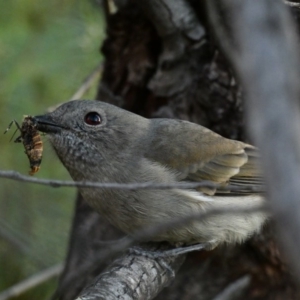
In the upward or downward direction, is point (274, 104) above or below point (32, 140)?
above

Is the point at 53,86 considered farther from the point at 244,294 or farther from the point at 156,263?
the point at 244,294

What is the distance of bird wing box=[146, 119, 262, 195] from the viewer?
4109 mm

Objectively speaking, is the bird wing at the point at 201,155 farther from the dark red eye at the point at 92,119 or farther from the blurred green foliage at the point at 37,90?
the blurred green foliage at the point at 37,90

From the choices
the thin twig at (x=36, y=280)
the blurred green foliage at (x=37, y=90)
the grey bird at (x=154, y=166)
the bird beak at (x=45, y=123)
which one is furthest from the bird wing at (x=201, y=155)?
the thin twig at (x=36, y=280)

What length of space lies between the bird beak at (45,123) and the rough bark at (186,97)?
1.04 metres

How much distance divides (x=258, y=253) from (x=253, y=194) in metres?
0.59

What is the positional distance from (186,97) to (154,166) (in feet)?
2.83

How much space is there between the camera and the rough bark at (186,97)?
449 centimetres

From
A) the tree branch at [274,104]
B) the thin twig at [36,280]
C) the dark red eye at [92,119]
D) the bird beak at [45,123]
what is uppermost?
the tree branch at [274,104]

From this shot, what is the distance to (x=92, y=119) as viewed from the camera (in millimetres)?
4125

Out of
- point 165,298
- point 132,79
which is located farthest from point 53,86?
point 165,298

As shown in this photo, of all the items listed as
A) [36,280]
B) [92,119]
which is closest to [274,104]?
[92,119]

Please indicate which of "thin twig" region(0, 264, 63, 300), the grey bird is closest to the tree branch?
the grey bird

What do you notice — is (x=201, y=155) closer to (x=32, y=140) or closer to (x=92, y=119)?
(x=92, y=119)
